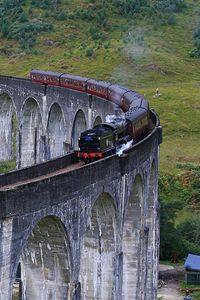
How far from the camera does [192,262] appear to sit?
48.2 meters

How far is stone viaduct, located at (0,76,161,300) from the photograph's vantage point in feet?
84.6

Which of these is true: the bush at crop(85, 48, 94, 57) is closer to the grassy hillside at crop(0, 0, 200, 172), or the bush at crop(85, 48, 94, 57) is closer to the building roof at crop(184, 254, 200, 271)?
the grassy hillside at crop(0, 0, 200, 172)

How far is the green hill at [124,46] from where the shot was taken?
8506 cm

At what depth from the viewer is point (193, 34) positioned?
11962 cm

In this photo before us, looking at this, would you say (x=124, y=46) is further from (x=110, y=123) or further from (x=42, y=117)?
(x=110, y=123)

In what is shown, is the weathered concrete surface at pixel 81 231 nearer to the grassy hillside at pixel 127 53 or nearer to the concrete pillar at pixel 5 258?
the concrete pillar at pixel 5 258

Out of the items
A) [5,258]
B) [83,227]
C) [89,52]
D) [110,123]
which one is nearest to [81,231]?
[83,227]

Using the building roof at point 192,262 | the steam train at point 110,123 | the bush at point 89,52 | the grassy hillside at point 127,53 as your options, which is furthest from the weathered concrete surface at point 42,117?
the bush at point 89,52

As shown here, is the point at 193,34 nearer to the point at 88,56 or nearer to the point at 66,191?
the point at 88,56

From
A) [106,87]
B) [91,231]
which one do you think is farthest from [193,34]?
[91,231]

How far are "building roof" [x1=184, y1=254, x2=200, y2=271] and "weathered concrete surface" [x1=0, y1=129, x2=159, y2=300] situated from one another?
287 inches

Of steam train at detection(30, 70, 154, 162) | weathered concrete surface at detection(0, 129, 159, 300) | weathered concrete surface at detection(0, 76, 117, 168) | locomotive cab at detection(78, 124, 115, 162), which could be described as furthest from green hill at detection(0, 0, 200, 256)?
locomotive cab at detection(78, 124, 115, 162)

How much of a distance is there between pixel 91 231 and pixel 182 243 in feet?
64.9

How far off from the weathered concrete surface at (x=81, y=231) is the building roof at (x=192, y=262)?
23.9 feet
